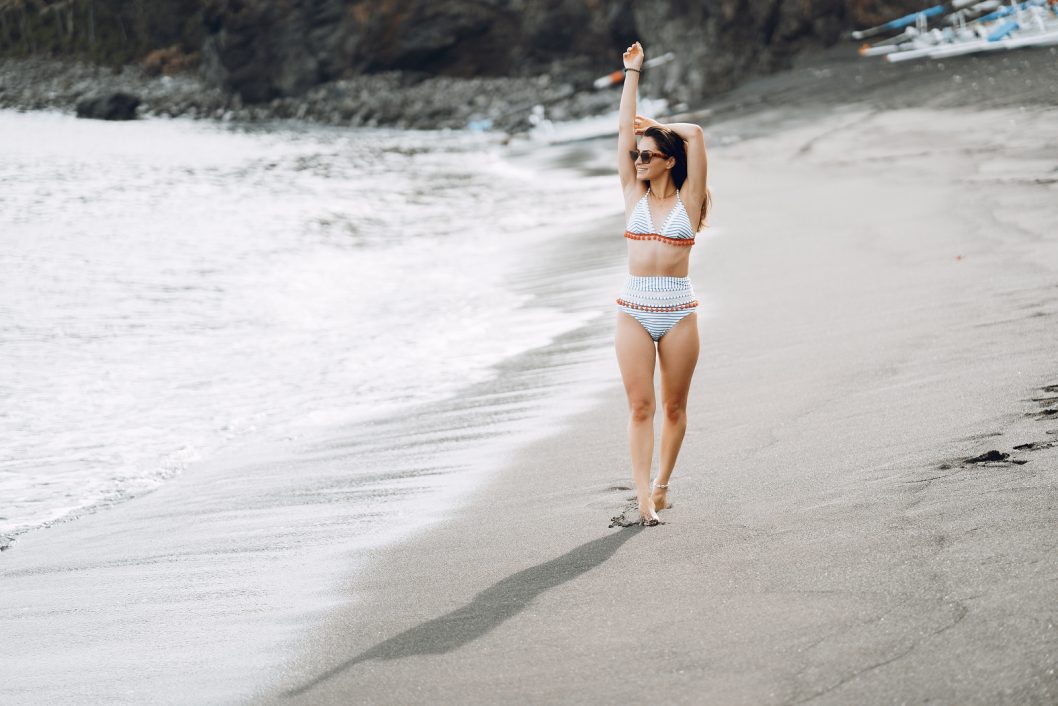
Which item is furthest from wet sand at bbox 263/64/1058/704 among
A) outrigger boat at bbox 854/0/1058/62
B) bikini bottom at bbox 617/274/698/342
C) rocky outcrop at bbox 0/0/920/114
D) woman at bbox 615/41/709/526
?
rocky outcrop at bbox 0/0/920/114

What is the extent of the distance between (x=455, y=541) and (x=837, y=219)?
9.08 m

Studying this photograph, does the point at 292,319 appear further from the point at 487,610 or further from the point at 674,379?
the point at 487,610

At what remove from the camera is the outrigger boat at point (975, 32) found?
2388cm

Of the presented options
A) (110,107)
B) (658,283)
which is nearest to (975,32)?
(658,283)

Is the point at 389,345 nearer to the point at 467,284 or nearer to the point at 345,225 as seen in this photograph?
the point at 467,284

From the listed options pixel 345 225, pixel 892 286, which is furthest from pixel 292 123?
pixel 892 286

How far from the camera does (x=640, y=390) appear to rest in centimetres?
491

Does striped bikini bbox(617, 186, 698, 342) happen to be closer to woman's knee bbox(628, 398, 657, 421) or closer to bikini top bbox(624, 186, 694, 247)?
bikini top bbox(624, 186, 694, 247)

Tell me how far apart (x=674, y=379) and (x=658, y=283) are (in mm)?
429

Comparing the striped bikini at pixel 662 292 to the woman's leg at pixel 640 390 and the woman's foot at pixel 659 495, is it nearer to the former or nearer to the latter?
the woman's leg at pixel 640 390

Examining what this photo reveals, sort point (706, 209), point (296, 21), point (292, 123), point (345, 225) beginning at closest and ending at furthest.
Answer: point (706, 209)
point (345, 225)
point (292, 123)
point (296, 21)

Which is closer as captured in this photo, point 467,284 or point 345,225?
point 467,284

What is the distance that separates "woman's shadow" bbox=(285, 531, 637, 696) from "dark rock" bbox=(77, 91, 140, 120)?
203ft

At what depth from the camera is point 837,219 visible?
1307 cm
